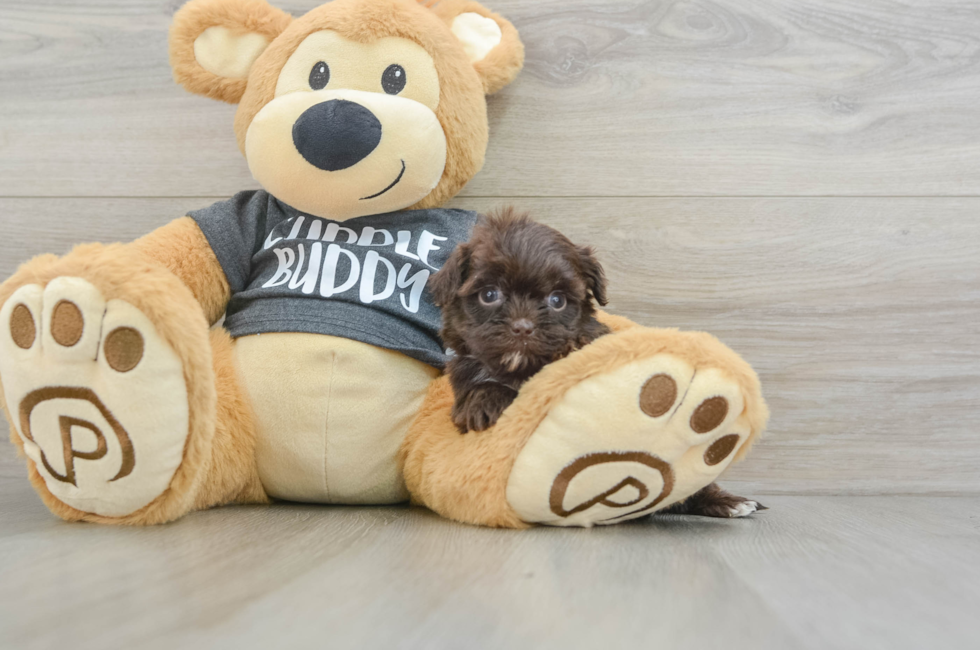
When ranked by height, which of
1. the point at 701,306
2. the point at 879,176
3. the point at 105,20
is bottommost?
the point at 701,306

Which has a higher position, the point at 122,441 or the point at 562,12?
the point at 562,12

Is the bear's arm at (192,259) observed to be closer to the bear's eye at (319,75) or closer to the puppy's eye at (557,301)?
the bear's eye at (319,75)

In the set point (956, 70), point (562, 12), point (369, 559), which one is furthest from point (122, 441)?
point (956, 70)

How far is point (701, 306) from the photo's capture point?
1209 mm

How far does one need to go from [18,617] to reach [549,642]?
1.24 feet

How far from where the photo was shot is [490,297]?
801 mm

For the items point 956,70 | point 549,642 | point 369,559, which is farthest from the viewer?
point 956,70

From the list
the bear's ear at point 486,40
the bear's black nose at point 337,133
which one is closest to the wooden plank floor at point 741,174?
the bear's ear at point 486,40

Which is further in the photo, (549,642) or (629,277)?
(629,277)

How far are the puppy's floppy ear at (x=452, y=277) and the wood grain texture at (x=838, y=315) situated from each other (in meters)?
0.43

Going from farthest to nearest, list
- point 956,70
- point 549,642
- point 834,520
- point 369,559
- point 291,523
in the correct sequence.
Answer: point 956,70, point 834,520, point 291,523, point 369,559, point 549,642

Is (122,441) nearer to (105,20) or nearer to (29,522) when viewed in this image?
(29,522)

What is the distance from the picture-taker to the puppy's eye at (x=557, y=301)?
0.80m

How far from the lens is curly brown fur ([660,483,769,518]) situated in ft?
3.08
